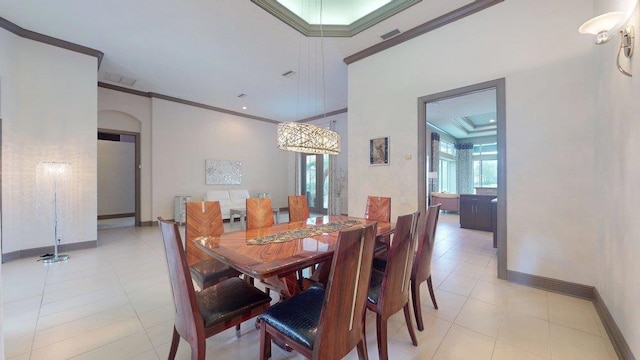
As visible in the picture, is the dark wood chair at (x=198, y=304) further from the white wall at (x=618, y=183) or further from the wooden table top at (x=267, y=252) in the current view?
the white wall at (x=618, y=183)

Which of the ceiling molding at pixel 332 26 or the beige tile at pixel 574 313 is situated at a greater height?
the ceiling molding at pixel 332 26

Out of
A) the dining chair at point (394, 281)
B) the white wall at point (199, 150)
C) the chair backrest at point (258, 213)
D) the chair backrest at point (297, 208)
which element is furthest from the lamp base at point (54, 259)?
→ the dining chair at point (394, 281)

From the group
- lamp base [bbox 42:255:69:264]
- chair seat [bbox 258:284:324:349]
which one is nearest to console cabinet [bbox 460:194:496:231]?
chair seat [bbox 258:284:324:349]

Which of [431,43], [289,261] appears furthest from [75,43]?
[431,43]

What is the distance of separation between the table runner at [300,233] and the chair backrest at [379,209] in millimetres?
506

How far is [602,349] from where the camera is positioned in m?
1.79

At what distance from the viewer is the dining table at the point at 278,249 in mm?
1493

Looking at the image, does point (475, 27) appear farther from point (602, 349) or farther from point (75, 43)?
point (75, 43)

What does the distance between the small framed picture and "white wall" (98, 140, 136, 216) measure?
769 cm

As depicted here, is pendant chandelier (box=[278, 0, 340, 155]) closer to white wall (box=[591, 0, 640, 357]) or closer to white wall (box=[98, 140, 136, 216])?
white wall (box=[591, 0, 640, 357])

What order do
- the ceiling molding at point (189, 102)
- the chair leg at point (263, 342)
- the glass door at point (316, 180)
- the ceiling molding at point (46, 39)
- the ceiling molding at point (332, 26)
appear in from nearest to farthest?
the chair leg at point (263, 342) → the ceiling molding at point (332, 26) → the ceiling molding at point (46, 39) → the ceiling molding at point (189, 102) → the glass door at point (316, 180)

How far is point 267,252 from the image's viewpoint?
1.74m

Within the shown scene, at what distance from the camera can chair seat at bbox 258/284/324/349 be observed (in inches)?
51.3

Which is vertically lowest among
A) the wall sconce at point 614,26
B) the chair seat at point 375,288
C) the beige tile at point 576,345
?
the beige tile at point 576,345
